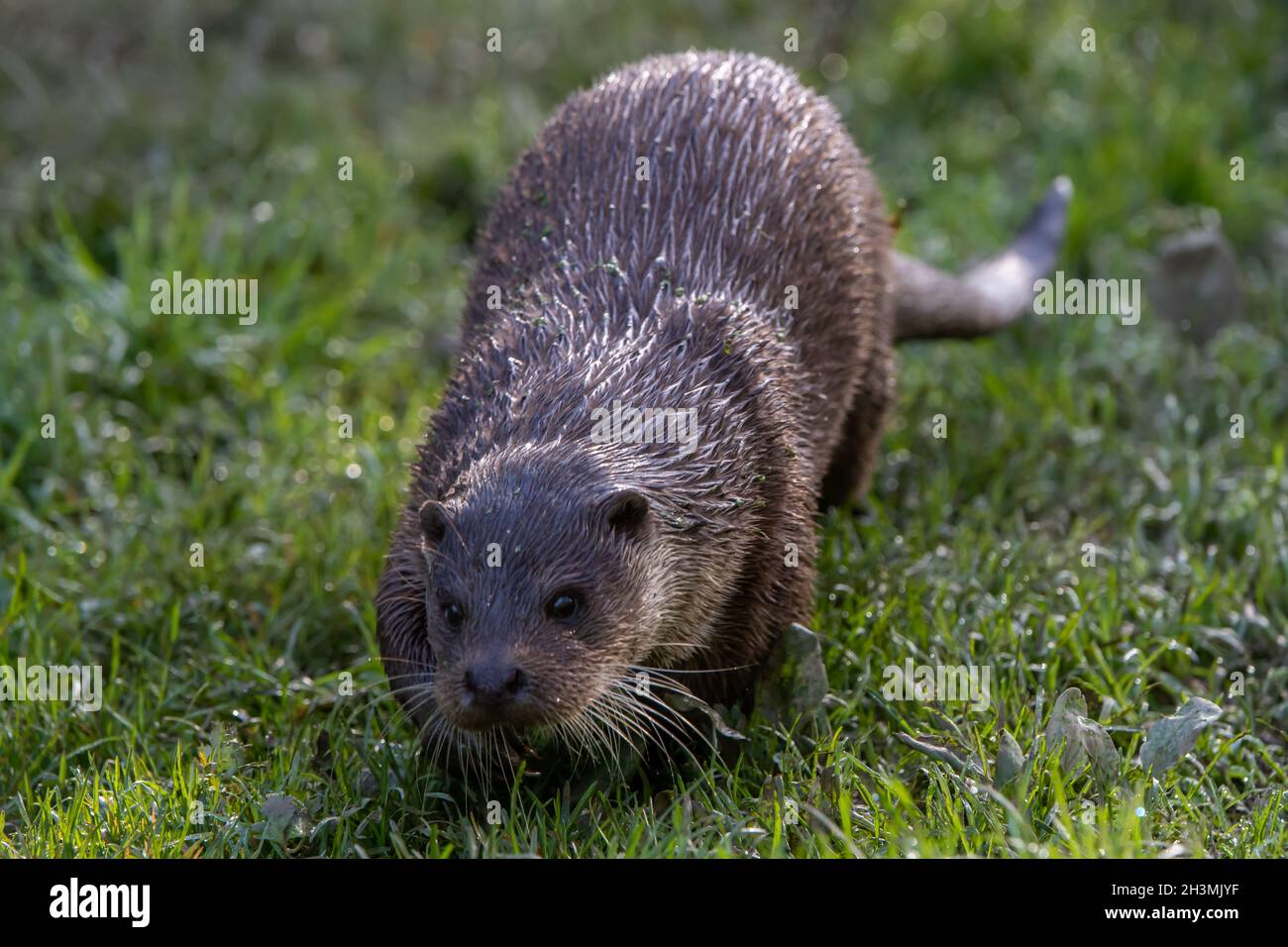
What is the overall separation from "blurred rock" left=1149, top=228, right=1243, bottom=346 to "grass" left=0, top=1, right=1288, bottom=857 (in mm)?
101

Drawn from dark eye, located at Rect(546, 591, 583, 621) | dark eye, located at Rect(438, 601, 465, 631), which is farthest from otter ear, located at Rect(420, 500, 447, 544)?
dark eye, located at Rect(546, 591, 583, 621)

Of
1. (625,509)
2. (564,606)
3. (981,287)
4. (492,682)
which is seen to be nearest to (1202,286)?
(981,287)

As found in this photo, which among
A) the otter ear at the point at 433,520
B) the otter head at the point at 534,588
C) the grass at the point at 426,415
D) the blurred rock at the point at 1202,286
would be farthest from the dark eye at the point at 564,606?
the blurred rock at the point at 1202,286

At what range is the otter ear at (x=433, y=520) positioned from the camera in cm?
302

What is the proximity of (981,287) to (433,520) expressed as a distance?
2.30 metres

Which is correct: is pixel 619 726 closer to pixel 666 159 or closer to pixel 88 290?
pixel 666 159

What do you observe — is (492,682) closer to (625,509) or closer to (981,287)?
(625,509)

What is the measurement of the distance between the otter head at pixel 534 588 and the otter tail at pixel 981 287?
174 cm

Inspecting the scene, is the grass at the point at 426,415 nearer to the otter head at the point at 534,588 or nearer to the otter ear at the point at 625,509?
the otter head at the point at 534,588

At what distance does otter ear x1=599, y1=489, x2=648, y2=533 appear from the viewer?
2.98 meters

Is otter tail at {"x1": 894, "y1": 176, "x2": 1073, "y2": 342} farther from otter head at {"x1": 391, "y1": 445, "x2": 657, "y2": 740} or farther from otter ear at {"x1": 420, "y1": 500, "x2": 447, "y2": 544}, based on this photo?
otter ear at {"x1": 420, "y1": 500, "x2": 447, "y2": 544}
